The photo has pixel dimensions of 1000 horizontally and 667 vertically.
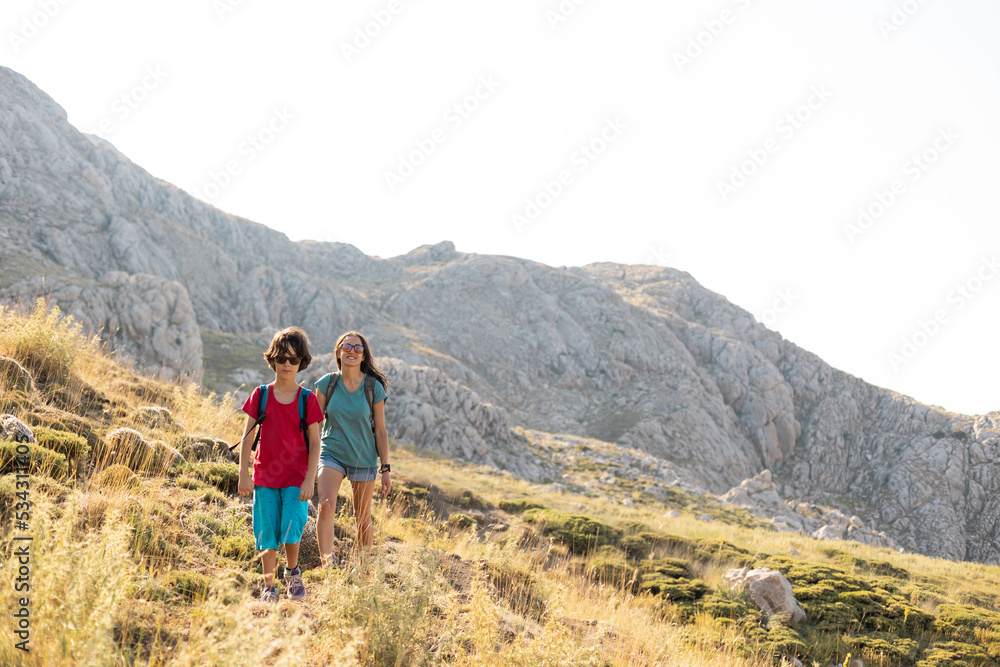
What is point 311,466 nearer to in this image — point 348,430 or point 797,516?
point 348,430

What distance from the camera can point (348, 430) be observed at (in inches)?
211

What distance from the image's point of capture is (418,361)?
5441 centimetres

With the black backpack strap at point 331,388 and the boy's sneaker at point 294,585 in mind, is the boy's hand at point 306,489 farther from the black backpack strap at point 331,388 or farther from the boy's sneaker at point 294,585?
the black backpack strap at point 331,388

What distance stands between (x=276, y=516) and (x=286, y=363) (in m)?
1.33

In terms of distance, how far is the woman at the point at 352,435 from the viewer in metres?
5.31

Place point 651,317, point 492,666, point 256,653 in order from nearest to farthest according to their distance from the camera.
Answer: point 256,653, point 492,666, point 651,317

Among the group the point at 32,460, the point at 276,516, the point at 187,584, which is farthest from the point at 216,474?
the point at 276,516

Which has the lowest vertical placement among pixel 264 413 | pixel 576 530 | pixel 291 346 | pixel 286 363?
pixel 576 530

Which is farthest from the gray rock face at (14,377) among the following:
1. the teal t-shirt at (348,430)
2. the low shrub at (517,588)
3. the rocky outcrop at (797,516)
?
the rocky outcrop at (797,516)

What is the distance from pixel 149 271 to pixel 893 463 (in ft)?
257

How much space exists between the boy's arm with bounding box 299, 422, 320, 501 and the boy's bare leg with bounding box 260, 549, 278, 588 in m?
0.52

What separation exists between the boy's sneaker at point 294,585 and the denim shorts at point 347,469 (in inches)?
41.3

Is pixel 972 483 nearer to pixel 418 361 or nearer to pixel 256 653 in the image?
pixel 418 361

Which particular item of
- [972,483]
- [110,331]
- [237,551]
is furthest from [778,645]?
[972,483]
